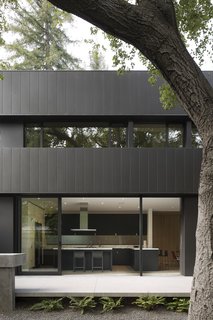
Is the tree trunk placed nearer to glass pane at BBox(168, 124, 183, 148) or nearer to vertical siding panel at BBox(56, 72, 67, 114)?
glass pane at BBox(168, 124, 183, 148)

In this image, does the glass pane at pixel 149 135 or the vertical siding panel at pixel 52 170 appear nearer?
the vertical siding panel at pixel 52 170

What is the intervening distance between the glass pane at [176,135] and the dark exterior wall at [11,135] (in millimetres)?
4889

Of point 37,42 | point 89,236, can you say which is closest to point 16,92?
point 89,236

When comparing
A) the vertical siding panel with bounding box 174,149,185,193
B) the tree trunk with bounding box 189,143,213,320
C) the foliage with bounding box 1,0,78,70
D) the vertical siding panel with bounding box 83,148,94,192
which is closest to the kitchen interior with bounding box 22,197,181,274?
the vertical siding panel with bounding box 174,149,185,193

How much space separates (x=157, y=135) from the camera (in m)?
14.0

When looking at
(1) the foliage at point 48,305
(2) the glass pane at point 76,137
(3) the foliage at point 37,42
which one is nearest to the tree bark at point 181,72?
(1) the foliage at point 48,305

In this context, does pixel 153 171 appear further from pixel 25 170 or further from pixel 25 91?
pixel 25 91

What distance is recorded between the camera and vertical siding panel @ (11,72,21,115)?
44.0 feet

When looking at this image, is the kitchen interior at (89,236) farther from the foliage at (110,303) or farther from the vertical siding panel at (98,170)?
the foliage at (110,303)

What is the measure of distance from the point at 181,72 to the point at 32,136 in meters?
8.28

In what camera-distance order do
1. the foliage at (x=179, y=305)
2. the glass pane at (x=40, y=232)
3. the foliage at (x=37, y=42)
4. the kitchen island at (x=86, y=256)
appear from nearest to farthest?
the foliage at (x=179, y=305) < the glass pane at (x=40, y=232) < the kitchen island at (x=86, y=256) < the foliage at (x=37, y=42)

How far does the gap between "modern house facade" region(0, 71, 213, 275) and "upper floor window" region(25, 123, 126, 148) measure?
0.03m

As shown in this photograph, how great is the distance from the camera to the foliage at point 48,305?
9.24m

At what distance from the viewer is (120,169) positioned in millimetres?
13188
